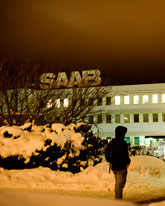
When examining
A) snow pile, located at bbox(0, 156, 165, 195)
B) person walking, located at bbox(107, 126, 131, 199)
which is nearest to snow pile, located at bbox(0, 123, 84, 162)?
snow pile, located at bbox(0, 156, 165, 195)

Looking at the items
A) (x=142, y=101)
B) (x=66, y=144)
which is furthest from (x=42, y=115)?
(x=142, y=101)

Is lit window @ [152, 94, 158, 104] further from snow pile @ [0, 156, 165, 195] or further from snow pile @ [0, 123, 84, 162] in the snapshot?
snow pile @ [0, 156, 165, 195]

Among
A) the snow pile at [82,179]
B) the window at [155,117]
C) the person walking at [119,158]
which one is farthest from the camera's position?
the window at [155,117]

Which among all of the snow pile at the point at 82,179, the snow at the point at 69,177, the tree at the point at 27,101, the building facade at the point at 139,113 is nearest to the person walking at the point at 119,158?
the snow at the point at 69,177

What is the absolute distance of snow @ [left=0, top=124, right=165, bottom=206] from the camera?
36.9 feet

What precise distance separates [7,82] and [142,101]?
170ft

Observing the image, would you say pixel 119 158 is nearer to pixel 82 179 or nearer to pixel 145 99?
pixel 82 179

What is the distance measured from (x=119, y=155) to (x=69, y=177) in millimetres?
4712

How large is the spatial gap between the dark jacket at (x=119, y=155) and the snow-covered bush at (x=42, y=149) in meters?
5.63

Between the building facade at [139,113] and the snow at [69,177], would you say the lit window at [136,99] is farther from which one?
the snow at [69,177]

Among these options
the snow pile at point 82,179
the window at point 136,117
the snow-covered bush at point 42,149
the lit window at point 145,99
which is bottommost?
the snow pile at point 82,179

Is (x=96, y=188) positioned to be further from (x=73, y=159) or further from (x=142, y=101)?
(x=142, y=101)

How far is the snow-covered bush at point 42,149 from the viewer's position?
1387 centimetres

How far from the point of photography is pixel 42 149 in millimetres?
13969
